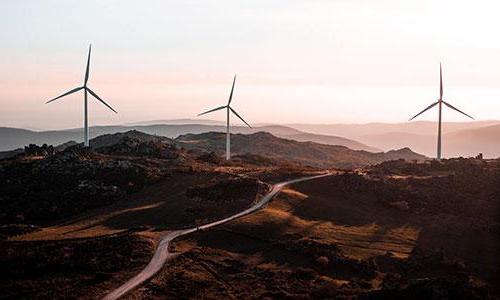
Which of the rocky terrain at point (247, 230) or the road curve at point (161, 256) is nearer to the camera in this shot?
the road curve at point (161, 256)

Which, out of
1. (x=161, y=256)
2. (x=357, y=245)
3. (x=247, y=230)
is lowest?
(x=357, y=245)

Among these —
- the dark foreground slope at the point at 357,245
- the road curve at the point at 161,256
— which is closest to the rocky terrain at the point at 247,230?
the dark foreground slope at the point at 357,245

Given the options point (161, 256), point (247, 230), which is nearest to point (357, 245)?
point (247, 230)

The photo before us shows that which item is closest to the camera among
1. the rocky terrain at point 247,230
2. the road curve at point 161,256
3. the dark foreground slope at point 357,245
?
the road curve at point 161,256

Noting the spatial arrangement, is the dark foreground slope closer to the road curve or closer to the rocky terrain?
the rocky terrain

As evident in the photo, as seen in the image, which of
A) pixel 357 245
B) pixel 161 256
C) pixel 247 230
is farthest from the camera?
pixel 247 230

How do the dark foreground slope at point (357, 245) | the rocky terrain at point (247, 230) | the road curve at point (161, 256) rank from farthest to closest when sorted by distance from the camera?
the rocky terrain at point (247, 230) → the dark foreground slope at point (357, 245) → the road curve at point (161, 256)

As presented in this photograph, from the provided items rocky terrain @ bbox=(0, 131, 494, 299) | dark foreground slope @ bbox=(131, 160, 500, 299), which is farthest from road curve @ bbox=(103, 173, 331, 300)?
dark foreground slope @ bbox=(131, 160, 500, 299)

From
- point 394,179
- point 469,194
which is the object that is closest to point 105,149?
point 394,179

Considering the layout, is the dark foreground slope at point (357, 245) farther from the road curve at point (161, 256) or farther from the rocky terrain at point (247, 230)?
the road curve at point (161, 256)

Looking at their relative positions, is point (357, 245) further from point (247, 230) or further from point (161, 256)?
point (161, 256)

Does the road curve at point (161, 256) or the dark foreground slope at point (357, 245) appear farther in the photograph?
the dark foreground slope at point (357, 245)

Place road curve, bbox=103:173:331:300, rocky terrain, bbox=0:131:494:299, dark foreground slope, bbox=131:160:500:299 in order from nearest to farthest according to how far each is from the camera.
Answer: road curve, bbox=103:173:331:300, dark foreground slope, bbox=131:160:500:299, rocky terrain, bbox=0:131:494:299
